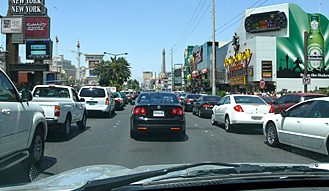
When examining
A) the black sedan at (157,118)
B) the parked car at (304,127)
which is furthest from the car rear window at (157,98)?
the parked car at (304,127)

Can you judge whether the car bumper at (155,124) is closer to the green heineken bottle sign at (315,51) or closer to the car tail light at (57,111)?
the car tail light at (57,111)

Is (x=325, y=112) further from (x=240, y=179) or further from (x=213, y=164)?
(x=240, y=179)

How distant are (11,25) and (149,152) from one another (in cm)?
4490

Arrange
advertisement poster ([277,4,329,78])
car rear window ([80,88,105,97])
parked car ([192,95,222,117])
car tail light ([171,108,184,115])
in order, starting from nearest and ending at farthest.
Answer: car tail light ([171,108,184,115]), car rear window ([80,88,105,97]), parked car ([192,95,222,117]), advertisement poster ([277,4,329,78])

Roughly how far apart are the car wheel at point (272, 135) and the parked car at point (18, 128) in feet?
20.5

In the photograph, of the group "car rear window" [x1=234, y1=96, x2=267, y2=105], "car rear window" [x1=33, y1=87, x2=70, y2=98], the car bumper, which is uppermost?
"car rear window" [x1=33, y1=87, x2=70, y2=98]

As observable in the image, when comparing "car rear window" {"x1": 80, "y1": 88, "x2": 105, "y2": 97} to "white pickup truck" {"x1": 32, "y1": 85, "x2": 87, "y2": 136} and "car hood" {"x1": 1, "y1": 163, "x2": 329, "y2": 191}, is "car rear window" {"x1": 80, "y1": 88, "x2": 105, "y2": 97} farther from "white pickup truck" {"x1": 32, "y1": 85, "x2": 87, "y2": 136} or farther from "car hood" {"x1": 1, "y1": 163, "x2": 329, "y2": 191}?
"car hood" {"x1": 1, "y1": 163, "x2": 329, "y2": 191}

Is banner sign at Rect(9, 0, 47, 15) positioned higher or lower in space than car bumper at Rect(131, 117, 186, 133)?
higher

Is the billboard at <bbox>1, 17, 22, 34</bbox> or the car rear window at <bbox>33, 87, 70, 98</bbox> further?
the billboard at <bbox>1, 17, 22, 34</bbox>

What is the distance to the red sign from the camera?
148ft

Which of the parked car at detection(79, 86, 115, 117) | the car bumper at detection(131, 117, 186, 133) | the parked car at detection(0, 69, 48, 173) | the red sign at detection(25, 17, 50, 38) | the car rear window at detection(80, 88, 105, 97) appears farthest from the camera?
the red sign at detection(25, 17, 50, 38)

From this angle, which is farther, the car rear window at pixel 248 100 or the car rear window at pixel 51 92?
the car rear window at pixel 248 100

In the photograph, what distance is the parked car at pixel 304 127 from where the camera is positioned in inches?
271

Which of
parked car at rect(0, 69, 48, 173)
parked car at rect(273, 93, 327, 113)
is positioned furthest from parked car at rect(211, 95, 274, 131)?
parked car at rect(0, 69, 48, 173)
